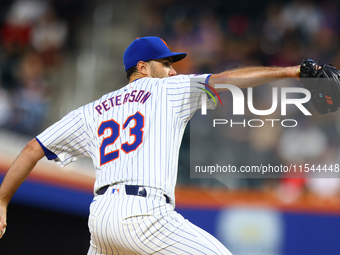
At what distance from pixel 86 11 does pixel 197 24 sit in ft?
5.87

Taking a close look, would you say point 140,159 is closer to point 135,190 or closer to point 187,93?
point 135,190

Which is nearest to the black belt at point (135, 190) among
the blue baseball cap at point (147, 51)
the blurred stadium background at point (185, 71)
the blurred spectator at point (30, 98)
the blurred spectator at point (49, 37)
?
the blue baseball cap at point (147, 51)

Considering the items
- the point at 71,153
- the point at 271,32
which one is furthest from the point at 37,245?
the point at 271,32

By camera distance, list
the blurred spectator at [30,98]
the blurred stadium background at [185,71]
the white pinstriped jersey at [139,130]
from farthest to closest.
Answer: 1. the blurred spectator at [30,98]
2. the blurred stadium background at [185,71]
3. the white pinstriped jersey at [139,130]

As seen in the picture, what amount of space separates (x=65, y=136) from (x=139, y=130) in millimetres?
520

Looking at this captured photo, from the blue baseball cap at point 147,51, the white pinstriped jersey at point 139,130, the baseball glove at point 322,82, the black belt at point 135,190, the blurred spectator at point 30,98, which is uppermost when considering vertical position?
the blurred spectator at point 30,98

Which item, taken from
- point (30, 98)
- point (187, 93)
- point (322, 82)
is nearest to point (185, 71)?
point (30, 98)

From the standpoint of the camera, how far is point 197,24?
826cm

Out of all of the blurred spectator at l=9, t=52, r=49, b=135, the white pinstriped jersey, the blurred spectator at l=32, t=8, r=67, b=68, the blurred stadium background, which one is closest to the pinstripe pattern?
the white pinstriped jersey

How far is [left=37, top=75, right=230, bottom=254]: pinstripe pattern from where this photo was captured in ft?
8.41

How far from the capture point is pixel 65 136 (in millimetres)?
3006

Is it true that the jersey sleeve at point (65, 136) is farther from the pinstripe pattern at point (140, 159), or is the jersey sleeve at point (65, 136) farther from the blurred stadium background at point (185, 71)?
the blurred stadium background at point (185, 71)

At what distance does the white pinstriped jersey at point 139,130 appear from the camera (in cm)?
267

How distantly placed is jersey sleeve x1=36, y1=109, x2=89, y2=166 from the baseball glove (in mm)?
1245
